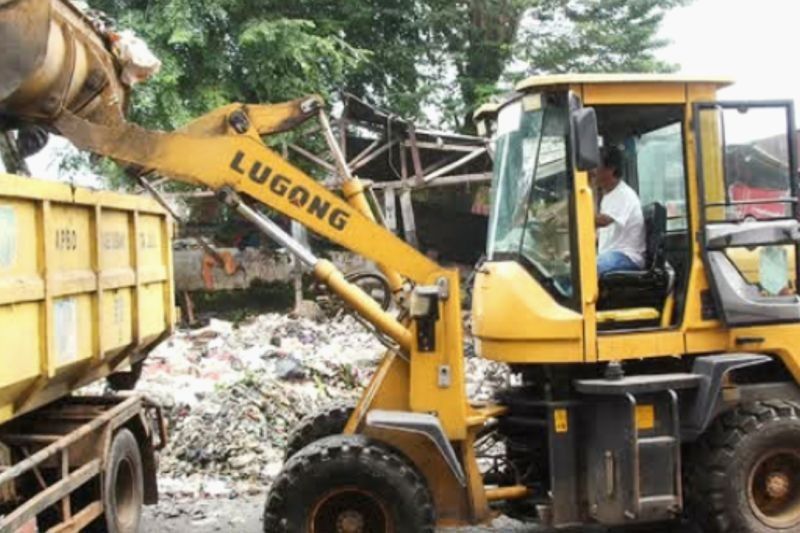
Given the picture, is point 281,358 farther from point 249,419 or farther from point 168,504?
point 168,504

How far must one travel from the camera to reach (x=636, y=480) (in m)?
5.08

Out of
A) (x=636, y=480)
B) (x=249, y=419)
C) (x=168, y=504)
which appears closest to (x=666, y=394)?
(x=636, y=480)

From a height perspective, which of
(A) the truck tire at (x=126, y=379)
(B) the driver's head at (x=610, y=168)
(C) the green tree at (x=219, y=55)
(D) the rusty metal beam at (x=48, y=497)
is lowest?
(D) the rusty metal beam at (x=48, y=497)

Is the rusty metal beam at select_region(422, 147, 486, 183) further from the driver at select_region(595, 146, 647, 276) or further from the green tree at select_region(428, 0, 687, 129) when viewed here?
the driver at select_region(595, 146, 647, 276)

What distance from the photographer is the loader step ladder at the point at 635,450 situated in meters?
5.12

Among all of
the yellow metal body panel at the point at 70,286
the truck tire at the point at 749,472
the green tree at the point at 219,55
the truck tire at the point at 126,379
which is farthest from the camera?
the green tree at the point at 219,55

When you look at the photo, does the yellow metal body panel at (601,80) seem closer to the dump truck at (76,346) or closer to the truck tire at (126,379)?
the dump truck at (76,346)

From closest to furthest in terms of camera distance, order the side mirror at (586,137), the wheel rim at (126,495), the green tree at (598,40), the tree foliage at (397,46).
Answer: the side mirror at (586,137) < the wheel rim at (126,495) < the tree foliage at (397,46) < the green tree at (598,40)

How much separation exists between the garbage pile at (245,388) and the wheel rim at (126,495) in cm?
149

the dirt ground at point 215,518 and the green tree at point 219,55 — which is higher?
the green tree at point 219,55

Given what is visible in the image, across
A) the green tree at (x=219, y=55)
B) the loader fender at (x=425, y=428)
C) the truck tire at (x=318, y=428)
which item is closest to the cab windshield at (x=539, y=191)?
the loader fender at (x=425, y=428)

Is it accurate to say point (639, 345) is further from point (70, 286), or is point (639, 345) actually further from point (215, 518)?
point (215, 518)

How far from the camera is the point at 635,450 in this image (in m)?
5.10

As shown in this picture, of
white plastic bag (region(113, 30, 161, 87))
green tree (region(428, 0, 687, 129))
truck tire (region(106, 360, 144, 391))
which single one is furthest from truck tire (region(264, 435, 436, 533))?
green tree (region(428, 0, 687, 129))
